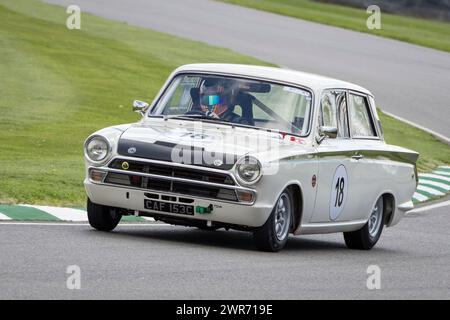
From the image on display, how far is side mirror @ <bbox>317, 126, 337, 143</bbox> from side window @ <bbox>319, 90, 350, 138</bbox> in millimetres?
160

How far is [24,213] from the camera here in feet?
40.8

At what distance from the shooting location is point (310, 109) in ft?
38.4

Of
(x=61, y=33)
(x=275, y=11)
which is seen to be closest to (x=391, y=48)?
(x=275, y=11)

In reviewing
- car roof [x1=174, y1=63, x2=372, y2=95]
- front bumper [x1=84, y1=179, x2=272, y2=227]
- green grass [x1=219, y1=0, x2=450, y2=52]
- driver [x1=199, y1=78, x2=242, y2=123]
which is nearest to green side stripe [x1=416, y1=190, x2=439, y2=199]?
car roof [x1=174, y1=63, x2=372, y2=95]

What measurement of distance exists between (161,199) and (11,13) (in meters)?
25.7

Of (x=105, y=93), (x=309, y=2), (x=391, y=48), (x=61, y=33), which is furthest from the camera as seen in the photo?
(x=309, y=2)

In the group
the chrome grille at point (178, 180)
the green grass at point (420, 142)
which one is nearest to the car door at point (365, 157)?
the chrome grille at point (178, 180)

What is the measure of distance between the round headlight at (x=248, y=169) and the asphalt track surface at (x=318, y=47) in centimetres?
1716

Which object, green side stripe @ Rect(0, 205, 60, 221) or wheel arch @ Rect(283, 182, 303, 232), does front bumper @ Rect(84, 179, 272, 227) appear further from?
green side stripe @ Rect(0, 205, 60, 221)

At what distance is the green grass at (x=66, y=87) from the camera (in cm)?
1553

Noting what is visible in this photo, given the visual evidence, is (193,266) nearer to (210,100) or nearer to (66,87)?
(210,100)

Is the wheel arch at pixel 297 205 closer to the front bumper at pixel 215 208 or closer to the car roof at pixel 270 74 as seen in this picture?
the front bumper at pixel 215 208
